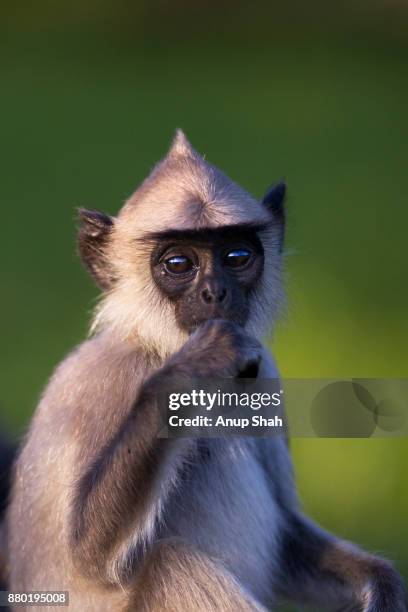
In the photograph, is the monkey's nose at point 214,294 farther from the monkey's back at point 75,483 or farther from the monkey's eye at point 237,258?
the monkey's back at point 75,483

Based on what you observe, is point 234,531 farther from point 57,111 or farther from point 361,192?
point 57,111

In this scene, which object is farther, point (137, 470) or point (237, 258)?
point (237, 258)

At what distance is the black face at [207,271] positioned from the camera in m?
3.74

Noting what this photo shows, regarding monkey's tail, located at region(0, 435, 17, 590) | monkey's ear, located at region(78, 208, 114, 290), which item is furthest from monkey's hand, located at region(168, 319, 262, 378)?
monkey's tail, located at region(0, 435, 17, 590)

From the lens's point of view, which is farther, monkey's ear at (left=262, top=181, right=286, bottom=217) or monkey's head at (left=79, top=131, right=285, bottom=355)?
monkey's ear at (left=262, top=181, right=286, bottom=217)

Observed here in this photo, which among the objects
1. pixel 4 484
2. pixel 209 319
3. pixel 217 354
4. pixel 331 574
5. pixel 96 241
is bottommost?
pixel 331 574

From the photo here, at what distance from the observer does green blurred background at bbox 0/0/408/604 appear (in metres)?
7.31

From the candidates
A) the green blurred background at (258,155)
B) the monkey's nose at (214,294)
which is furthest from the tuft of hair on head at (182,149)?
the green blurred background at (258,155)

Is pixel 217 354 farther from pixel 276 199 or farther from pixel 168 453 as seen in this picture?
pixel 276 199

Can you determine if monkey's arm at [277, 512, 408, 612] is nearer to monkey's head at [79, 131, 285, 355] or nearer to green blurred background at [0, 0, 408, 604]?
monkey's head at [79, 131, 285, 355]

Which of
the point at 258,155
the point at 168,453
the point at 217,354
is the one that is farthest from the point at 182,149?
the point at 258,155

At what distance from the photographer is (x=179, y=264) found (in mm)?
3865

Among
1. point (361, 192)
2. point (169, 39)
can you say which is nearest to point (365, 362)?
point (361, 192)

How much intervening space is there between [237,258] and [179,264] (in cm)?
17
